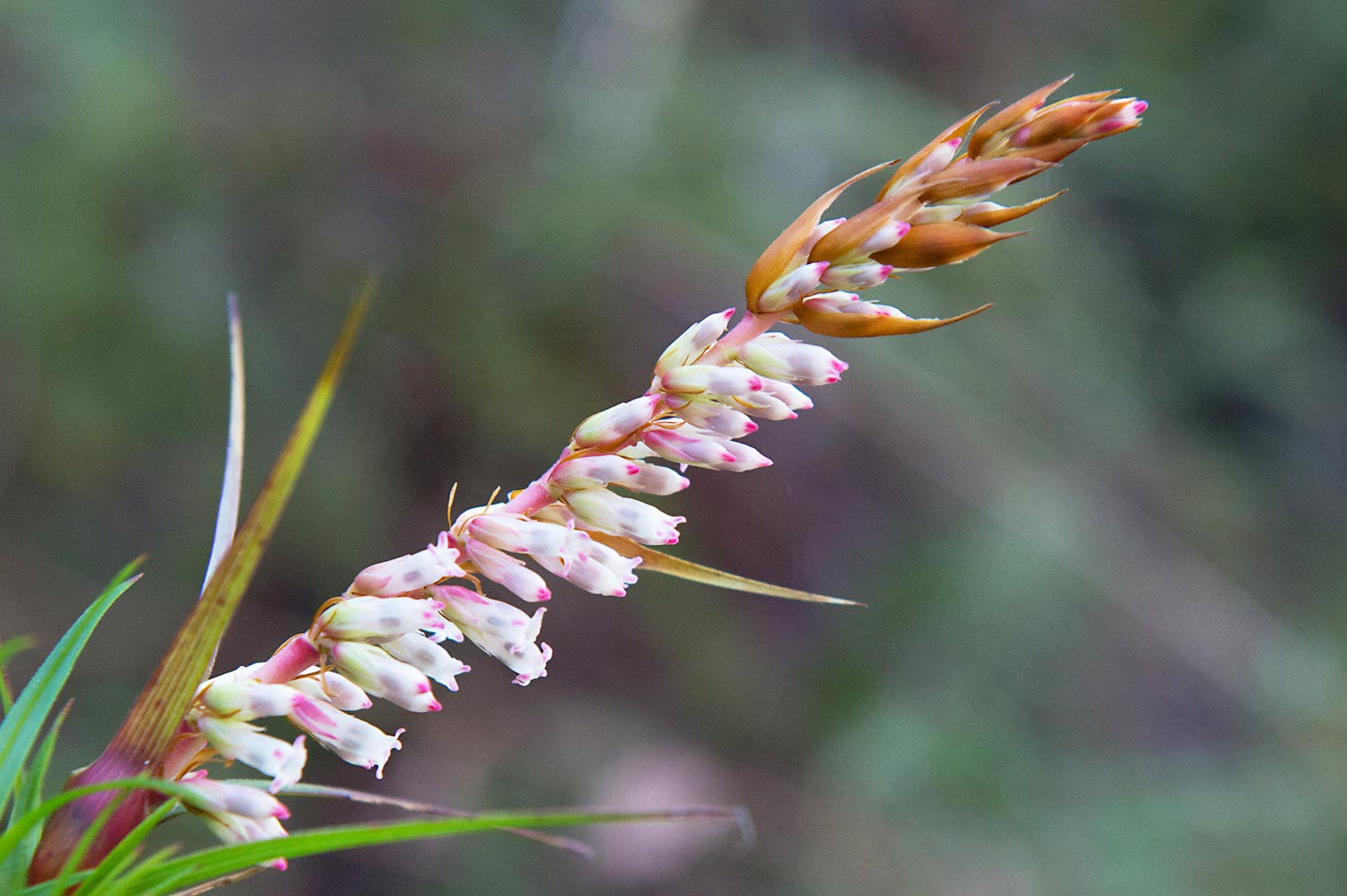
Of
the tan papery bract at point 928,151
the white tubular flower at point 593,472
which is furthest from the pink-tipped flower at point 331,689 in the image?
the tan papery bract at point 928,151

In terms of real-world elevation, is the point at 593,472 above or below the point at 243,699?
above

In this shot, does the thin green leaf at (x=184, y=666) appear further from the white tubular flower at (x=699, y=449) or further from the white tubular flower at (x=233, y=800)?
the white tubular flower at (x=699, y=449)

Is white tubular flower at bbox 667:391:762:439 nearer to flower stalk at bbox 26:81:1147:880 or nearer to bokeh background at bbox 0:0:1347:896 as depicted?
flower stalk at bbox 26:81:1147:880

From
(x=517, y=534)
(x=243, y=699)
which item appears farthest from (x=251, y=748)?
(x=517, y=534)

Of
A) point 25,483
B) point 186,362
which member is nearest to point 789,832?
point 186,362

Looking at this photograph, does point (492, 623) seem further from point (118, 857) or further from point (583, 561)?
point (118, 857)

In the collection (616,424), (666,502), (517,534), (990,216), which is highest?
(666,502)

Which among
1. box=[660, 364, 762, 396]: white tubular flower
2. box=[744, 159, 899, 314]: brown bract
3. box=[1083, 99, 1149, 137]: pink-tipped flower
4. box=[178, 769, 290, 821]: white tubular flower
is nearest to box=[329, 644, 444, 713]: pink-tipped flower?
box=[178, 769, 290, 821]: white tubular flower
